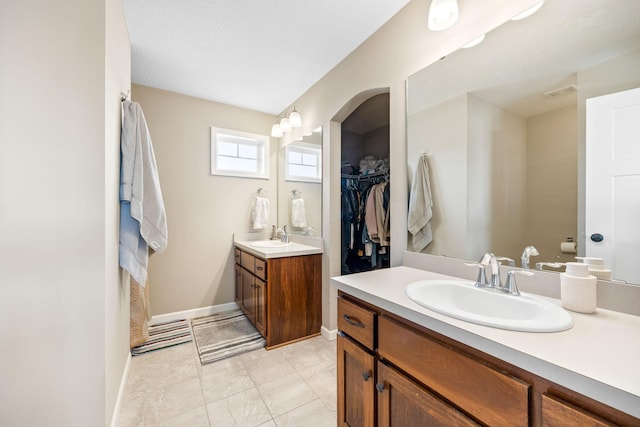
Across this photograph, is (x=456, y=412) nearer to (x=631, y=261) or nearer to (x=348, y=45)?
(x=631, y=261)

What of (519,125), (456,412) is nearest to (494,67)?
(519,125)

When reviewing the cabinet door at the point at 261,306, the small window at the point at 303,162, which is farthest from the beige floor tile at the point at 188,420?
the small window at the point at 303,162

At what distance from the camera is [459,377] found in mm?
700

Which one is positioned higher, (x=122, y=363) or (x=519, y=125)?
(x=519, y=125)

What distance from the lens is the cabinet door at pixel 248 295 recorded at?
94.6 inches

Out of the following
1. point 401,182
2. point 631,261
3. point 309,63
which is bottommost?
point 631,261

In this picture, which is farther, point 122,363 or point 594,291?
point 122,363

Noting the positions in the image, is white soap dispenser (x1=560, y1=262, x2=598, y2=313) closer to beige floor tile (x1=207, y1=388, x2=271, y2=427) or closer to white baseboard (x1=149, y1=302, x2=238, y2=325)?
beige floor tile (x1=207, y1=388, x2=271, y2=427)

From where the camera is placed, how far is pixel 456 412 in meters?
0.70

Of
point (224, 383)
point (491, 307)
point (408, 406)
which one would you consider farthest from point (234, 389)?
point (491, 307)

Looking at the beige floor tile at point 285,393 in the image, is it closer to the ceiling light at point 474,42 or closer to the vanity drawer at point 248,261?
the vanity drawer at point 248,261

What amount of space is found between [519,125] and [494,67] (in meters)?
0.32

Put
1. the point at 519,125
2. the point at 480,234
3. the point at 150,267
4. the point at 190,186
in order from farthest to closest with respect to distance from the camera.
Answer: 1. the point at 190,186
2. the point at 150,267
3. the point at 480,234
4. the point at 519,125

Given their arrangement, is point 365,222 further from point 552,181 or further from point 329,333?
point 552,181
